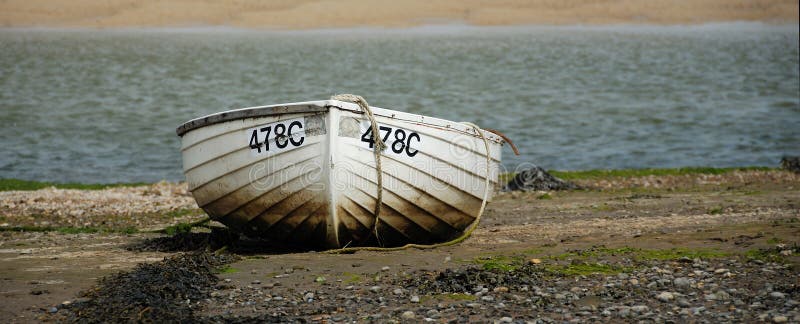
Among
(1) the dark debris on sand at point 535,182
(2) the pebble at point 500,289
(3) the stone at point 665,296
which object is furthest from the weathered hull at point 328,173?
(1) the dark debris on sand at point 535,182

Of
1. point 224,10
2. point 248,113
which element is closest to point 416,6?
point 224,10

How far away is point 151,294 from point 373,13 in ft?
159

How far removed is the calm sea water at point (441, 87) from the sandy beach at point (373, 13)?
0.89 metres

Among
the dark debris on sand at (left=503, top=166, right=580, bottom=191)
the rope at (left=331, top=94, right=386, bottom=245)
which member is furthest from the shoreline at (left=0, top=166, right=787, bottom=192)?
the rope at (left=331, top=94, right=386, bottom=245)

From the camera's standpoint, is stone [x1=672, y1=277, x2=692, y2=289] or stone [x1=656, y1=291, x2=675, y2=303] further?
stone [x1=672, y1=277, x2=692, y2=289]

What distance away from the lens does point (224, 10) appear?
5412 centimetres

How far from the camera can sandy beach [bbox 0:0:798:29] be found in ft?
172

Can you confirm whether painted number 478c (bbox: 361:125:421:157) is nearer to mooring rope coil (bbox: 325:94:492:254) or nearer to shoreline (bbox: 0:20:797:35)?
mooring rope coil (bbox: 325:94:492:254)

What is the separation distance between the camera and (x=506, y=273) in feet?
24.7

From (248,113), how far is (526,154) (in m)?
13.2

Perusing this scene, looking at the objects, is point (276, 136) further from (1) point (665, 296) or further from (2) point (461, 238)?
(1) point (665, 296)

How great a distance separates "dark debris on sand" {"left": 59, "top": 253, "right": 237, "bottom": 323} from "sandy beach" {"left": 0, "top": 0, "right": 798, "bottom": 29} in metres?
46.1

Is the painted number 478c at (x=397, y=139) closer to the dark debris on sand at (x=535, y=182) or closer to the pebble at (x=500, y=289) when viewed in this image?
the pebble at (x=500, y=289)

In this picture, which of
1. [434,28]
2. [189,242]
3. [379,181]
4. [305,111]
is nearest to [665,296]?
[379,181]
